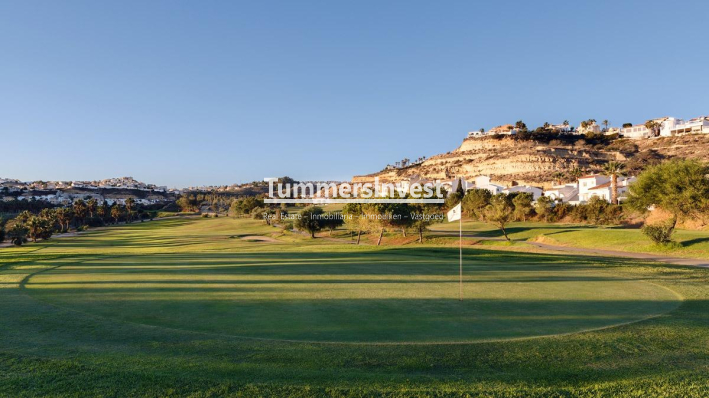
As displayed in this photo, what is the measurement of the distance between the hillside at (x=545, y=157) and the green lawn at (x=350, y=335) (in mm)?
117166

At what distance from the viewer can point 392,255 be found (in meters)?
28.7

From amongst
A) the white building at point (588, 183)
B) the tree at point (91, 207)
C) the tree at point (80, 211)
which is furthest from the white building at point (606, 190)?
the tree at point (91, 207)

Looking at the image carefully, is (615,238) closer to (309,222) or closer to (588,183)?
(309,222)

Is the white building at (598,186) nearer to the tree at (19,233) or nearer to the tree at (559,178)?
the tree at (559,178)

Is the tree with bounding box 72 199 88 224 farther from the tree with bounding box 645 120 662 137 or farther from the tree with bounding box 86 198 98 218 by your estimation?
the tree with bounding box 645 120 662 137

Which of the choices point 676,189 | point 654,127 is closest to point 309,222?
point 676,189

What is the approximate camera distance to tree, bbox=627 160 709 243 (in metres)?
34.2

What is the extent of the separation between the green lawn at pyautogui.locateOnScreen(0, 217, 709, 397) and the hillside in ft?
384

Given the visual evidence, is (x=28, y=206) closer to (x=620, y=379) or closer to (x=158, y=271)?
(x=158, y=271)

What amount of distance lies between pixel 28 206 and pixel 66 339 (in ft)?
451

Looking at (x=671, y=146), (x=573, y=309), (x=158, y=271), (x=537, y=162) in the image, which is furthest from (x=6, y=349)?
(x=671, y=146)

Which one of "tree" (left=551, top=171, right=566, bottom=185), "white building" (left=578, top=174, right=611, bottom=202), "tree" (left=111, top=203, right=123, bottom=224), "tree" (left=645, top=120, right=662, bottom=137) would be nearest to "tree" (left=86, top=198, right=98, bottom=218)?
"tree" (left=111, top=203, right=123, bottom=224)

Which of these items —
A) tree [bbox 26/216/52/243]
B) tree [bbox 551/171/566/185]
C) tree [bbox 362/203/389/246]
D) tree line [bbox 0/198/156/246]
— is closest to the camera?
tree [bbox 362/203/389/246]

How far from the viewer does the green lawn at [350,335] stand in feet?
23.6
